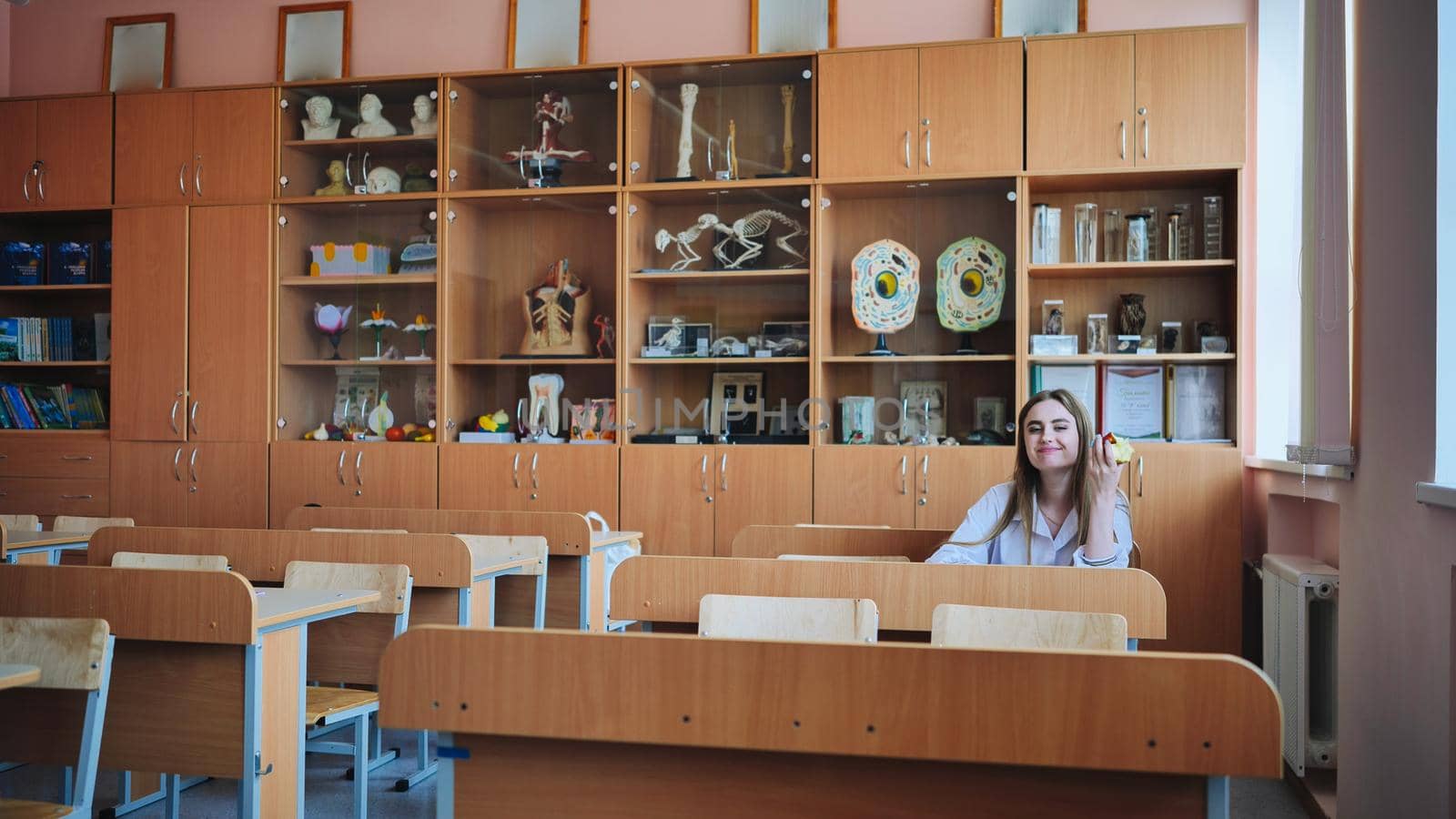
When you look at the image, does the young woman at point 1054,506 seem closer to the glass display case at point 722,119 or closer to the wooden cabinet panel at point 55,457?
the glass display case at point 722,119

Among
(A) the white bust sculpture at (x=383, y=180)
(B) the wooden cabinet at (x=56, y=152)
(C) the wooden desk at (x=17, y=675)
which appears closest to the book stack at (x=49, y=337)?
(B) the wooden cabinet at (x=56, y=152)

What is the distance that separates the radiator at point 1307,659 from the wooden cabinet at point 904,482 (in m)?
1.32

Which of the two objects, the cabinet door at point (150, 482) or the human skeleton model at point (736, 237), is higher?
the human skeleton model at point (736, 237)

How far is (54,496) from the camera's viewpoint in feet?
18.0

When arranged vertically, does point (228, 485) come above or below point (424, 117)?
below

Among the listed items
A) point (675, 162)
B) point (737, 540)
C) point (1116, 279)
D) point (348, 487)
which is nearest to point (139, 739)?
point (737, 540)

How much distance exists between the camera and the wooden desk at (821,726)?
125 centimetres

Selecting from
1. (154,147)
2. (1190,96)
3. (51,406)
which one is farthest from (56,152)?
(1190,96)

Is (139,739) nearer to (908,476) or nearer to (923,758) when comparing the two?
(923,758)

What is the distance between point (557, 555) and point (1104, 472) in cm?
196

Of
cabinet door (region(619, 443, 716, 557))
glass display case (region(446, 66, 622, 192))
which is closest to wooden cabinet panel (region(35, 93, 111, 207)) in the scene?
glass display case (region(446, 66, 622, 192))

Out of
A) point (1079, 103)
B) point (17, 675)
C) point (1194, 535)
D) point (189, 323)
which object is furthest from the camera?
point (189, 323)

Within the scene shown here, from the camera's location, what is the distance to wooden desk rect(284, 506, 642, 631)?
3779 mm

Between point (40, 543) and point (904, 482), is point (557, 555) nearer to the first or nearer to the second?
point (904, 482)
